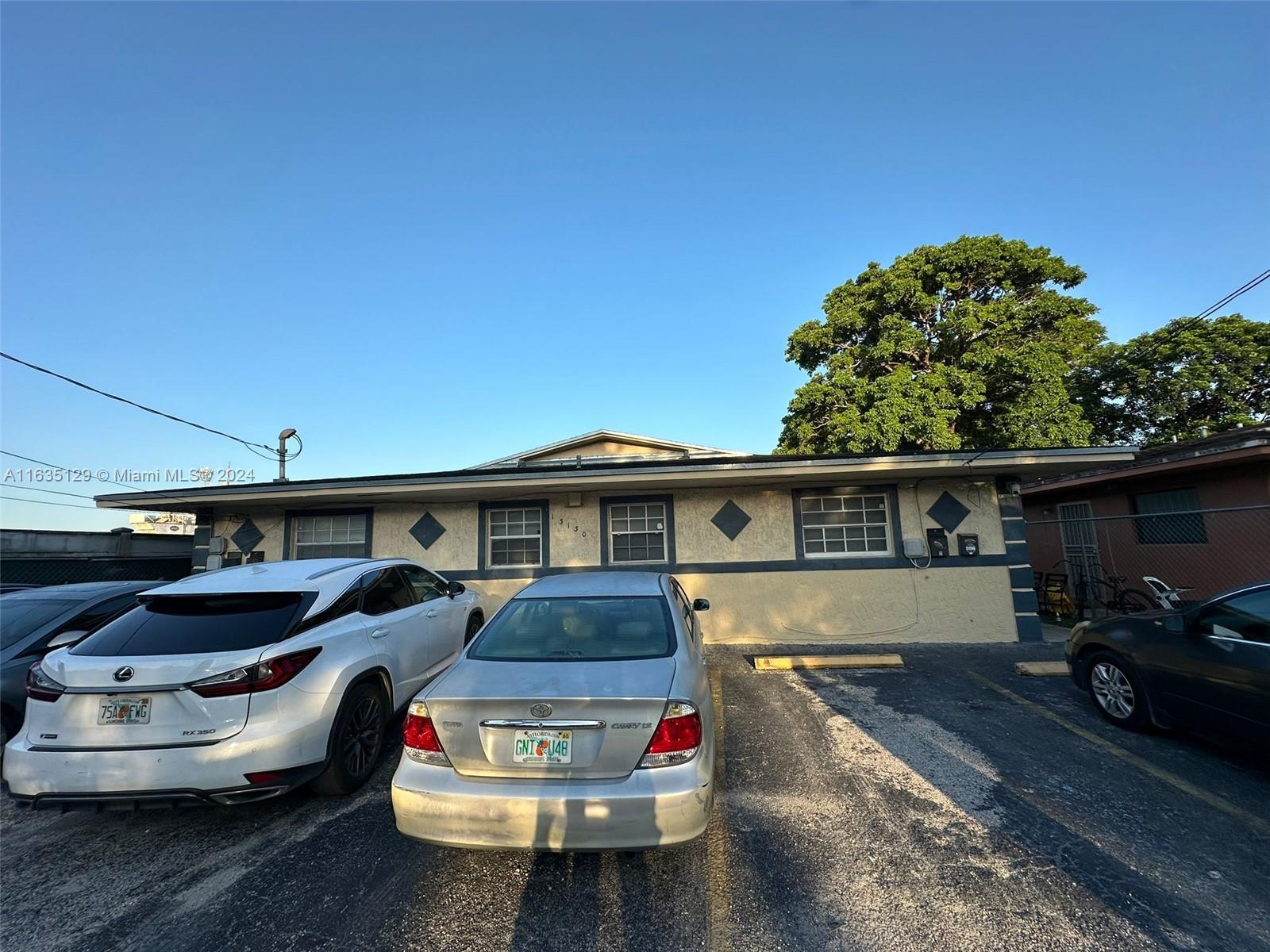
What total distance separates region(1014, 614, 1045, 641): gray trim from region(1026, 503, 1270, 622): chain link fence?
49.4 inches

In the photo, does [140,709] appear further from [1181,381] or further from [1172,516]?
[1181,381]

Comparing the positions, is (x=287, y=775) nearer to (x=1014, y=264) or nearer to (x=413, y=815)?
(x=413, y=815)

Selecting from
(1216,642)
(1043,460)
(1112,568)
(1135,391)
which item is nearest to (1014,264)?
(1135,391)

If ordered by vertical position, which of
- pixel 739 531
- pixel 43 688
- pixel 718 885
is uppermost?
pixel 739 531

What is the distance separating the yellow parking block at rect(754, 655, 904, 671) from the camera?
6.79 metres

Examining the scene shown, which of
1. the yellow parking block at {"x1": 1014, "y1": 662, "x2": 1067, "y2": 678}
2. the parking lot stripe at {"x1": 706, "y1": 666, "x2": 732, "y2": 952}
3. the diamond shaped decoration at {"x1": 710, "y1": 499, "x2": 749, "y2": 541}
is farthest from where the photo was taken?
the diamond shaped decoration at {"x1": 710, "y1": 499, "x2": 749, "y2": 541}

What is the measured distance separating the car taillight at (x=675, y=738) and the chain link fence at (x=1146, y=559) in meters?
8.81

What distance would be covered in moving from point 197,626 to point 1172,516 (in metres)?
15.1

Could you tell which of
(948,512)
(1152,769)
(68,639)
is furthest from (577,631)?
(948,512)

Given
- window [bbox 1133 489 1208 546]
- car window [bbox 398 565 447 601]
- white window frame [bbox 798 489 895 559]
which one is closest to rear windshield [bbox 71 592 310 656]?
car window [bbox 398 565 447 601]

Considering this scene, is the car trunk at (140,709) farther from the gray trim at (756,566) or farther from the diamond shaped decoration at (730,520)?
the diamond shaped decoration at (730,520)

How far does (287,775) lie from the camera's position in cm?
315

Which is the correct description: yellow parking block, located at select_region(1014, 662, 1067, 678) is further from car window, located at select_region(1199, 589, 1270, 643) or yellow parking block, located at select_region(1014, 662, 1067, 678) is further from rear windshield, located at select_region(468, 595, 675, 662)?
rear windshield, located at select_region(468, 595, 675, 662)

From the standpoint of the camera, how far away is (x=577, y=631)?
3.43m
